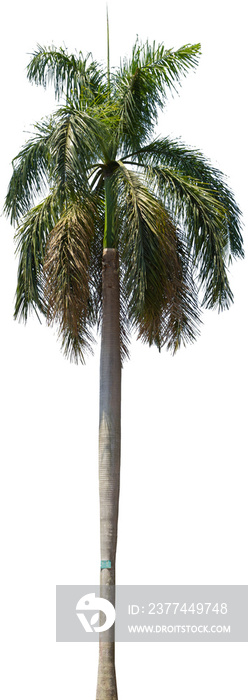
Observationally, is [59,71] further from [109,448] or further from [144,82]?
[109,448]

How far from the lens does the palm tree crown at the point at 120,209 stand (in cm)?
1278

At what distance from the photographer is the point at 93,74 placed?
14.6 metres

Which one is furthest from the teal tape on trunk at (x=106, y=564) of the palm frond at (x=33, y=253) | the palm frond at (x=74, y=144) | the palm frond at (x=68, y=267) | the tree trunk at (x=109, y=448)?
the palm frond at (x=74, y=144)

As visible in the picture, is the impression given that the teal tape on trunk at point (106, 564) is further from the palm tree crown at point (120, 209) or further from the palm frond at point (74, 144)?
the palm frond at point (74, 144)

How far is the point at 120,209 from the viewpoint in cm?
1298

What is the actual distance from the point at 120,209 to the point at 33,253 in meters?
1.73

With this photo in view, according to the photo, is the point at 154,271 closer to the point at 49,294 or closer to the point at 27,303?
the point at 49,294

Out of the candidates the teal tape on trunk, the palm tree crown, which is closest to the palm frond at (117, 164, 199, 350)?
the palm tree crown

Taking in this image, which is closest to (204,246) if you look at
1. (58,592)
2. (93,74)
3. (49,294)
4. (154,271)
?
(154,271)

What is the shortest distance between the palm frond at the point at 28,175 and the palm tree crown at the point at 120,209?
16 mm

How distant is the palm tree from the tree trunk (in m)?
0.01

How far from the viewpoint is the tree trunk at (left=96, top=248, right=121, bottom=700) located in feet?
42.3

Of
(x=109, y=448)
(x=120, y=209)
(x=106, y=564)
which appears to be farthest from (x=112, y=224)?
(x=106, y=564)

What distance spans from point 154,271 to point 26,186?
2.56 metres
